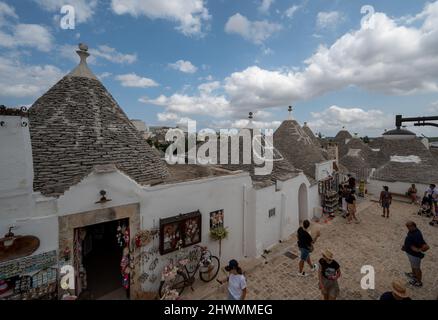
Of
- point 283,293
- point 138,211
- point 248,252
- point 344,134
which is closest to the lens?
point 138,211

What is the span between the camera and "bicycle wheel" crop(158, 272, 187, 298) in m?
5.87

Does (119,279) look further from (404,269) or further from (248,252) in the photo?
(404,269)

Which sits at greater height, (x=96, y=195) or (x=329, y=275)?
(x=96, y=195)

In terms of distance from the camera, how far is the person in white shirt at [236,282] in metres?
4.70

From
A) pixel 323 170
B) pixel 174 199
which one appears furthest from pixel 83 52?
pixel 323 170

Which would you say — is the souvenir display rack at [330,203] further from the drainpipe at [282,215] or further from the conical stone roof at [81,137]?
the conical stone roof at [81,137]

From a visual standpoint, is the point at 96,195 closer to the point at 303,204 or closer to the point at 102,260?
the point at 102,260

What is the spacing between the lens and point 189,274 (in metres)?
6.57

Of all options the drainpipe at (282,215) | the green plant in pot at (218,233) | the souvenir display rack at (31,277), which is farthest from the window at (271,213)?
the souvenir display rack at (31,277)

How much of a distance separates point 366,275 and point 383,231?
4765 millimetres

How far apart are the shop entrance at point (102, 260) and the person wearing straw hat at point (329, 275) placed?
5238 millimetres

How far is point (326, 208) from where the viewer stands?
12.8m

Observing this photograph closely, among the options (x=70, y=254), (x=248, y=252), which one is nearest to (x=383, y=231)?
(x=248, y=252)

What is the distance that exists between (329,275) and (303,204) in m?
7.48
